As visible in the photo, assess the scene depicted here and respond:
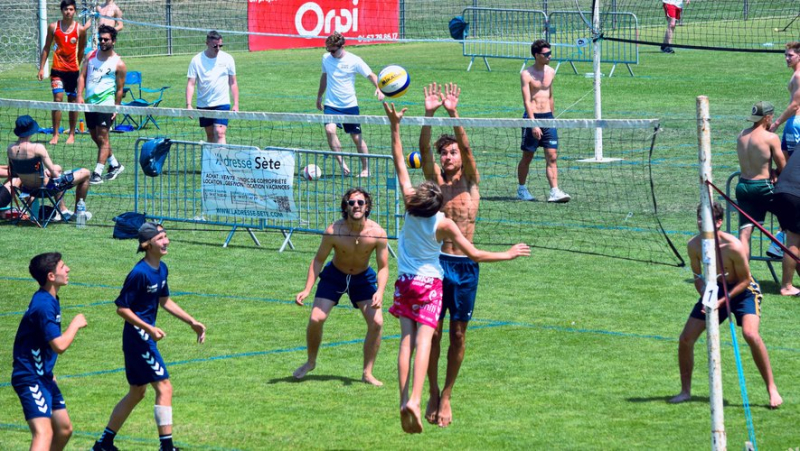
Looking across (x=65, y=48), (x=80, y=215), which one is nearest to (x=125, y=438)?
(x=80, y=215)

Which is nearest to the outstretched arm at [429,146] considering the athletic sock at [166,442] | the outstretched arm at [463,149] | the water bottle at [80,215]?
the outstretched arm at [463,149]

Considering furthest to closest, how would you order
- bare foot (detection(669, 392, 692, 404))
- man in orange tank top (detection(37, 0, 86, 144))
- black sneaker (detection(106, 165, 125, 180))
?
man in orange tank top (detection(37, 0, 86, 144)), black sneaker (detection(106, 165, 125, 180)), bare foot (detection(669, 392, 692, 404))

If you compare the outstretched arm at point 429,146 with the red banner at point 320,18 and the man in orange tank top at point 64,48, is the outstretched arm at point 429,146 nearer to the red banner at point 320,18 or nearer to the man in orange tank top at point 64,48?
the man in orange tank top at point 64,48

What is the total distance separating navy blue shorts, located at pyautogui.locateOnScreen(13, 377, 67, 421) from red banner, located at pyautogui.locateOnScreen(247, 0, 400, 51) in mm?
26268

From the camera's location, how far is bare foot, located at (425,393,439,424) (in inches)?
373

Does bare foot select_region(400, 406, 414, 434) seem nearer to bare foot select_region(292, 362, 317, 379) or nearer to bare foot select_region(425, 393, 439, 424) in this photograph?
bare foot select_region(425, 393, 439, 424)

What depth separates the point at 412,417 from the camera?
8469mm

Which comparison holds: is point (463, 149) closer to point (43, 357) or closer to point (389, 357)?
point (389, 357)

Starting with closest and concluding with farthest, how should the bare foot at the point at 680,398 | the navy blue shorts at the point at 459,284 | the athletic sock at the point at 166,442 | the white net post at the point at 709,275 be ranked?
the white net post at the point at 709,275 < the athletic sock at the point at 166,442 < the navy blue shorts at the point at 459,284 < the bare foot at the point at 680,398

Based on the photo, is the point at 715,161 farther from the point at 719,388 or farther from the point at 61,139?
the point at 719,388

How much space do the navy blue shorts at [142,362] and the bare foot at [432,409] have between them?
1982mm

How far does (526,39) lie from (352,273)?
2519 cm

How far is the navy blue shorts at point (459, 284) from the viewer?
946 cm

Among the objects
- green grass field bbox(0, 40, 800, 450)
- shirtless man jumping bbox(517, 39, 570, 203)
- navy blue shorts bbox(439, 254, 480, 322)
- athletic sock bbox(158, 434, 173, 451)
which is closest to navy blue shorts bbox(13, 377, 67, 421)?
athletic sock bbox(158, 434, 173, 451)
